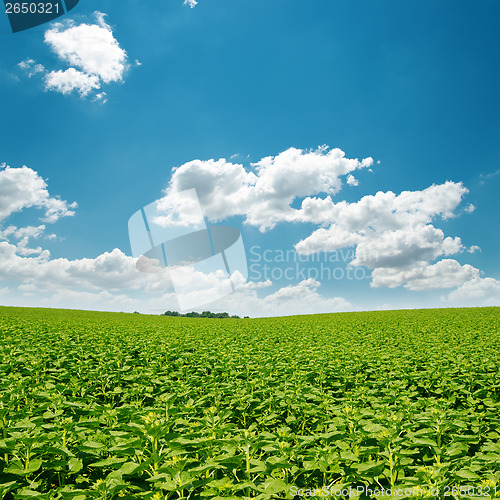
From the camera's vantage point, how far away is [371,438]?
4582 mm

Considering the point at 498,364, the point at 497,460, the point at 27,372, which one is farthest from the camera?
the point at 498,364

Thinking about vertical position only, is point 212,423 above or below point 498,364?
above

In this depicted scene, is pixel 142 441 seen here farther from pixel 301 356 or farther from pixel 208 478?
pixel 301 356

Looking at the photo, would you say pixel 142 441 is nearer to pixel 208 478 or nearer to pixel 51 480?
pixel 208 478

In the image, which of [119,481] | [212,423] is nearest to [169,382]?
[212,423]

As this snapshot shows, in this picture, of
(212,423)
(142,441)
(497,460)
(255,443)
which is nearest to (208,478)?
(255,443)

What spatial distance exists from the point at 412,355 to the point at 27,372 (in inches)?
455

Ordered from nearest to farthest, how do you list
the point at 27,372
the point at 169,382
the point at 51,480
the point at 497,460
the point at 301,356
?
1. the point at 497,460
2. the point at 51,480
3. the point at 169,382
4. the point at 27,372
5. the point at 301,356

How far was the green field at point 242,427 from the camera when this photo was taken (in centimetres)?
366

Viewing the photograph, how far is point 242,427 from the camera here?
6.49 metres

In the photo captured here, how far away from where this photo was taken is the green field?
3.66 m

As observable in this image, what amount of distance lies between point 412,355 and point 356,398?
583 centimetres

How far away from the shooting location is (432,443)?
4.02m

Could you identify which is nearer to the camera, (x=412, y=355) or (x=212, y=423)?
(x=212, y=423)
